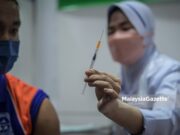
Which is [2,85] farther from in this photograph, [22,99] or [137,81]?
[137,81]

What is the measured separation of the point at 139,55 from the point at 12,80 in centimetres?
45

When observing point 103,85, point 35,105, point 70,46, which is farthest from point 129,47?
point 70,46

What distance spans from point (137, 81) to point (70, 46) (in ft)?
3.36

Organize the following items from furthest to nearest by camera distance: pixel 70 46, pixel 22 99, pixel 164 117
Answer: pixel 70 46 < pixel 22 99 < pixel 164 117

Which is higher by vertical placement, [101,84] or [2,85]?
[101,84]

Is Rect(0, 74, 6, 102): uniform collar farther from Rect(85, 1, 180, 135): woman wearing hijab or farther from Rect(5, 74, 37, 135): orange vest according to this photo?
Rect(85, 1, 180, 135): woman wearing hijab

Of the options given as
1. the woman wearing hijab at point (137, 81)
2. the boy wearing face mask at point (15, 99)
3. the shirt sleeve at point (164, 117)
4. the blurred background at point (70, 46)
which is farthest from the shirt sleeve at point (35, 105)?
the blurred background at point (70, 46)

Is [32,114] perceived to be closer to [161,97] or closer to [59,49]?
[161,97]

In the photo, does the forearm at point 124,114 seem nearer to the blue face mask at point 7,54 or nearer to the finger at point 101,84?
the finger at point 101,84

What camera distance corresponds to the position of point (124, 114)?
863 mm

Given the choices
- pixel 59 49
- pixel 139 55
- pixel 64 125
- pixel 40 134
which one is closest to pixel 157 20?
pixel 59 49

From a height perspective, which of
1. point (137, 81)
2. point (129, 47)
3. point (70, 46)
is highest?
point (129, 47)

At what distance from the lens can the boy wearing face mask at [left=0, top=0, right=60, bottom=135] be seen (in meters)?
1.03

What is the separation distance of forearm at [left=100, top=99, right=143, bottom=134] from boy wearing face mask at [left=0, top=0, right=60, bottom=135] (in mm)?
332
